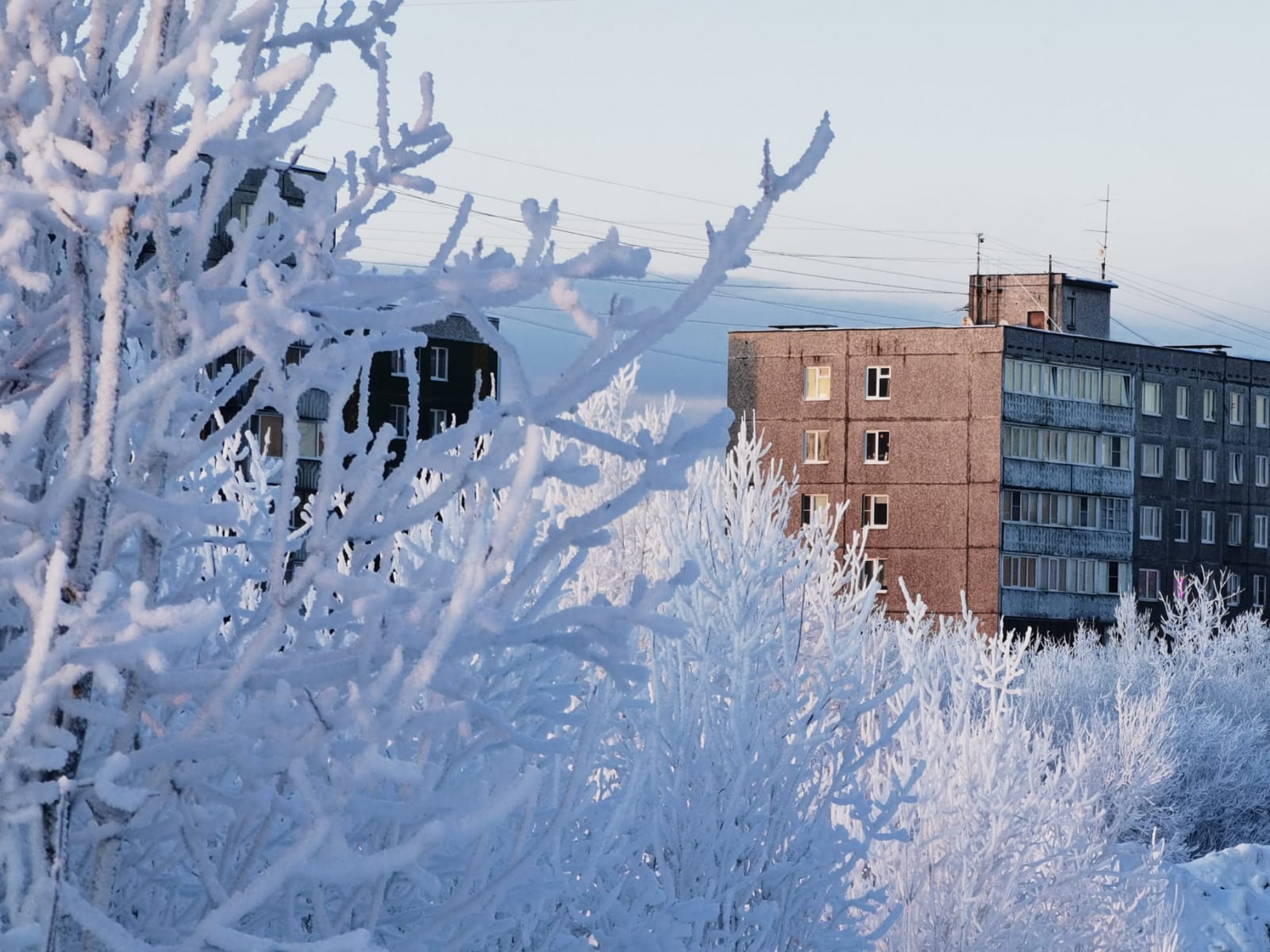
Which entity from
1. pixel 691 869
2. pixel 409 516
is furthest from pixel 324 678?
pixel 691 869

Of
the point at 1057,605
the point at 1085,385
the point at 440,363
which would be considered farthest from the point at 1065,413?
the point at 440,363

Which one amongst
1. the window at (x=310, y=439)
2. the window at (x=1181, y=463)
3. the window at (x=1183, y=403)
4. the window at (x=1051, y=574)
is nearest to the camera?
the window at (x=310, y=439)

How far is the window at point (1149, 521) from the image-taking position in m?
63.6

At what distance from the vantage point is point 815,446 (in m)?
61.5

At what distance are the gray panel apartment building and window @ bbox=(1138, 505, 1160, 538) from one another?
80 mm

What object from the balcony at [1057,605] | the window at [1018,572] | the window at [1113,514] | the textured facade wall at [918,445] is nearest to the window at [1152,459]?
the window at [1113,514]

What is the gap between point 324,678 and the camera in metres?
2.47

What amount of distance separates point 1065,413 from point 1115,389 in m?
2.71

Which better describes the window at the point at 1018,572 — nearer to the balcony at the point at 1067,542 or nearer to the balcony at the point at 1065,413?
the balcony at the point at 1067,542

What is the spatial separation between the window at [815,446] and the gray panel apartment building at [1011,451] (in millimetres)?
55

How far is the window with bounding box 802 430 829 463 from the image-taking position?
6097 cm

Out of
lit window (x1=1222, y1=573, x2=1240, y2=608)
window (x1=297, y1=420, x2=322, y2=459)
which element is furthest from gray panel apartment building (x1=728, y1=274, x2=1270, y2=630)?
window (x1=297, y1=420, x2=322, y2=459)

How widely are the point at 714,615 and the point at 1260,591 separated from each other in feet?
205

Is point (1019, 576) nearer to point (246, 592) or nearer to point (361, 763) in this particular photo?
point (246, 592)
